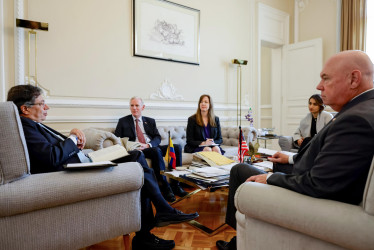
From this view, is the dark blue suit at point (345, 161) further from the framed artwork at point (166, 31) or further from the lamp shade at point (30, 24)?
the framed artwork at point (166, 31)

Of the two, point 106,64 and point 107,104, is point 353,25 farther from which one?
point 107,104

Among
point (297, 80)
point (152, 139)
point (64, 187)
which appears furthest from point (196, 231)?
point (297, 80)

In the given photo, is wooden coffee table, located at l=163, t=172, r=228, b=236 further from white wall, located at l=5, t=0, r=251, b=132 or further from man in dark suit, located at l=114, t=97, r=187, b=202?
white wall, located at l=5, t=0, r=251, b=132

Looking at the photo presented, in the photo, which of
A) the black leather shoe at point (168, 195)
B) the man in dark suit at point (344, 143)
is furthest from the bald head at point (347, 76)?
the black leather shoe at point (168, 195)

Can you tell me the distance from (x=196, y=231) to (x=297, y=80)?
14.3 ft

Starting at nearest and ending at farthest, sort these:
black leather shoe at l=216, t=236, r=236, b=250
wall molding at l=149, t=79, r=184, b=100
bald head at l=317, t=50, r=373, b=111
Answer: bald head at l=317, t=50, r=373, b=111, black leather shoe at l=216, t=236, r=236, b=250, wall molding at l=149, t=79, r=184, b=100

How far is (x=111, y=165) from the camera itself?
1342mm

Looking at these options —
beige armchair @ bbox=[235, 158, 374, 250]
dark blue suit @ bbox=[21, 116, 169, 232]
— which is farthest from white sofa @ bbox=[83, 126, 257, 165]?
beige armchair @ bbox=[235, 158, 374, 250]

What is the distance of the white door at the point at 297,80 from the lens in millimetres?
4910

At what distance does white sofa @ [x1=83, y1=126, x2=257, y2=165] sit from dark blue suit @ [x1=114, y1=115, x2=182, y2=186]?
0.46ft

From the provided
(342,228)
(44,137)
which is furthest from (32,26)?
(342,228)

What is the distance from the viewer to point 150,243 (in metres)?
1.60

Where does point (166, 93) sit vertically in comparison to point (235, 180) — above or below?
above

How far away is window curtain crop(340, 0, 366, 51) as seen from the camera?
14.7 ft
